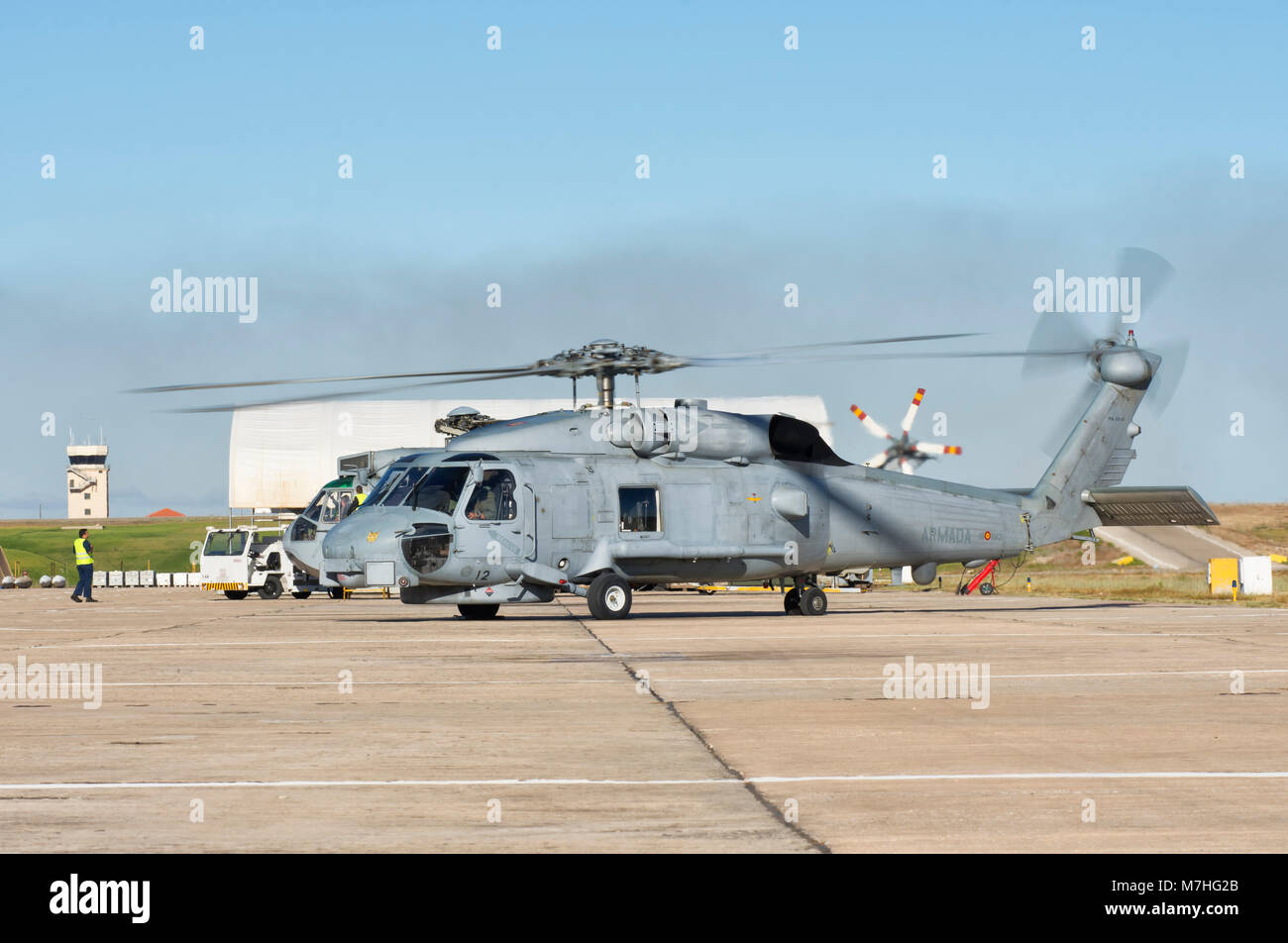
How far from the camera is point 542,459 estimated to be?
26.1 metres

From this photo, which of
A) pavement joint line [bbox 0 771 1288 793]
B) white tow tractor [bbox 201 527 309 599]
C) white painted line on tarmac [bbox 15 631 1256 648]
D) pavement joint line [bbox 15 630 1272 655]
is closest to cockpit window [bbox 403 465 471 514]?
white painted line on tarmac [bbox 15 631 1256 648]

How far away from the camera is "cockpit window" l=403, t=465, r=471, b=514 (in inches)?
979

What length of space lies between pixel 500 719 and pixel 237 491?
59.7 meters

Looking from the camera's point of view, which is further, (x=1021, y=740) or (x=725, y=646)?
(x=725, y=646)

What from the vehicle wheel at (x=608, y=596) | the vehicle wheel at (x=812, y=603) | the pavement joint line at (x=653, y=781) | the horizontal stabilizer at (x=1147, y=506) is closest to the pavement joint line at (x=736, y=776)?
the pavement joint line at (x=653, y=781)

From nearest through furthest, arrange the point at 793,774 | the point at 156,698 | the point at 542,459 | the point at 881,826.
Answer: the point at 881,826
the point at 793,774
the point at 156,698
the point at 542,459

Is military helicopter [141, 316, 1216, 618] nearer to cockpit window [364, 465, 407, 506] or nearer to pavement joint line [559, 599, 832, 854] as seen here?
cockpit window [364, 465, 407, 506]

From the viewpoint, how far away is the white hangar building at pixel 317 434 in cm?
6456

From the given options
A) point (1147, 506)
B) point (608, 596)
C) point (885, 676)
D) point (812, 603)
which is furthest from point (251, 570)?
point (885, 676)

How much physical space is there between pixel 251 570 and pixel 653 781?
38.0m

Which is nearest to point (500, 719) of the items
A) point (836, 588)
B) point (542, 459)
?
point (542, 459)

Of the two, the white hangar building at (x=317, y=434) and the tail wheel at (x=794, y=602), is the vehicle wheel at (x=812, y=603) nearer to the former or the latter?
the tail wheel at (x=794, y=602)

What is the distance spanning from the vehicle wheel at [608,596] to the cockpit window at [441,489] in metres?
3.07
